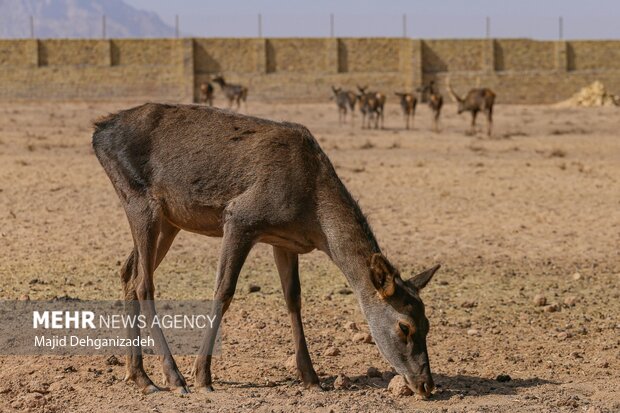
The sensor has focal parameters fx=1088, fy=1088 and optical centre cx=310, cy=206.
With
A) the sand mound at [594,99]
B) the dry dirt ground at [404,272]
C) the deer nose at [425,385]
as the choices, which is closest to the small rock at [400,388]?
the dry dirt ground at [404,272]

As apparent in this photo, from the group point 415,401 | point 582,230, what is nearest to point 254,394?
point 415,401

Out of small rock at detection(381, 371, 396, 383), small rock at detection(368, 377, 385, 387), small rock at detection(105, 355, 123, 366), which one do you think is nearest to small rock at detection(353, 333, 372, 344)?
small rock at detection(381, 371, 396, 383)

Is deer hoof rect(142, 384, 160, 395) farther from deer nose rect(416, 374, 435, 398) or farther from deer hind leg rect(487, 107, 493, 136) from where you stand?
deer hind leg rect(487, 107, 493, 136)

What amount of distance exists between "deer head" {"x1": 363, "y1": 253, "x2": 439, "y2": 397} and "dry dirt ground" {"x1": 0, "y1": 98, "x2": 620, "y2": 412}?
295mm

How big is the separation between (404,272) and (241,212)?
18.3ft

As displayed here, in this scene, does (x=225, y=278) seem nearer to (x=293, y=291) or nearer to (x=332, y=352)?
(x=293, y=291)

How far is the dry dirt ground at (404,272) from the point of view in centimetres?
764

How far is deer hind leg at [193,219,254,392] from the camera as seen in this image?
738 cm

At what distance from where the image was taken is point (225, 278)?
7.49 m

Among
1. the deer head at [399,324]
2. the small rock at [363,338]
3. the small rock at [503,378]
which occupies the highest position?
the deer head at [399,324]

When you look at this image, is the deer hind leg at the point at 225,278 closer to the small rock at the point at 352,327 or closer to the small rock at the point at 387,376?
the small rock at the point at 387,376

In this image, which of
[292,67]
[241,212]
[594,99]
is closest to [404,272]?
[241,212]

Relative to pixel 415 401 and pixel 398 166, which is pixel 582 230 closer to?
pixel 398 166

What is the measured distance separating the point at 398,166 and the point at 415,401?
15.3 metres
